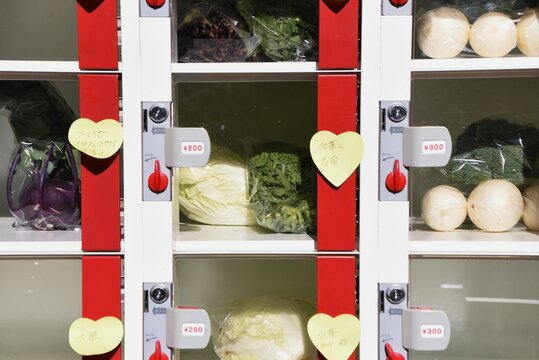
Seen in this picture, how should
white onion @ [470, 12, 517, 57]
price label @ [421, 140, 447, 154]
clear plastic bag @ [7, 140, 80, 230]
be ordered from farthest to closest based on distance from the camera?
clear plastic bag @ [7, 140, 80, 230] → white onion @ [470, 12, 517, 57] → price label @ [421, 140, 447, 154]

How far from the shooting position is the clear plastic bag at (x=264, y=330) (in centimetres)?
148

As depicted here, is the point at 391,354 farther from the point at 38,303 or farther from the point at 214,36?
the point at 38,303

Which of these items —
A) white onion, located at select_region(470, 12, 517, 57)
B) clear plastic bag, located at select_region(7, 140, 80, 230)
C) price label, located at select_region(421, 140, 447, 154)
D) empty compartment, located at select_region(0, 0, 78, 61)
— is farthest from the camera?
empty compartment, located at select_region(0, 0, 78, 61)

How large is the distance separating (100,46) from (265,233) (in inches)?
22.9

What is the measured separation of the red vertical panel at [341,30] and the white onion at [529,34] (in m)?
0.40

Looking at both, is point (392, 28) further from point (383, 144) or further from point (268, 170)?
point (268, 170)

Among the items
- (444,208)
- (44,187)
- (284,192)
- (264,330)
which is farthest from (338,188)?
(44,187)

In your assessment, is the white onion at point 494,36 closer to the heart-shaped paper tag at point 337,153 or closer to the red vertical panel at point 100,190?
the heart-shaped paper tag at point 337,153

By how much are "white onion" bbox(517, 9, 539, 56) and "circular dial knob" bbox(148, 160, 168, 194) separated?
867 millimetres

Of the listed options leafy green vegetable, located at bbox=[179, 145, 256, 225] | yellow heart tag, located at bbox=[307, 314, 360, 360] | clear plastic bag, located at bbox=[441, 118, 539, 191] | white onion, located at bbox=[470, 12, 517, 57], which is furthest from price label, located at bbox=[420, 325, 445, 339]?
white onion, located at bbox=[470, 12, 517, 57]

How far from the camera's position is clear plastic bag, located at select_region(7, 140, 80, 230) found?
4.96 feet

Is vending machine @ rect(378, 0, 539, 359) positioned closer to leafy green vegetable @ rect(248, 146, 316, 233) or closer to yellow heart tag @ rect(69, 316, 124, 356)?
leafy green vegetable @ rect(248, 146, 316, 233)

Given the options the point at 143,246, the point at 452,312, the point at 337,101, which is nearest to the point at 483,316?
the point at 452,312

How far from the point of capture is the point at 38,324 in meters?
1.89
